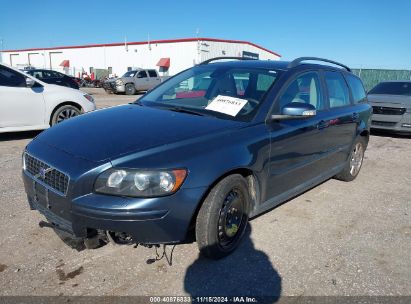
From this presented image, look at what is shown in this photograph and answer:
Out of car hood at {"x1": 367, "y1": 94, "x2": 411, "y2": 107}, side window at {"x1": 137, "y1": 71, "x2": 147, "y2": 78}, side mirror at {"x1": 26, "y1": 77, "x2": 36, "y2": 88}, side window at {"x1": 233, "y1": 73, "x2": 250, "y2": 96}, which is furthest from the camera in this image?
side window at {"x1": 137, "y1": 71, "x2": 147, "y2": 78}

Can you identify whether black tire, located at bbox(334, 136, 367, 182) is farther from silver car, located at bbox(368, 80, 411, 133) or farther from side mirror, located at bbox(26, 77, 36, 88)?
side mirror, located at bbox(26, 77, 36, 88)

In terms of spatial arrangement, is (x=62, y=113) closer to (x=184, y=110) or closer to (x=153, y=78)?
(x=184, y=110)

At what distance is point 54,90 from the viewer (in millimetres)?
7453

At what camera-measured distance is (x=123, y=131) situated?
298 cm

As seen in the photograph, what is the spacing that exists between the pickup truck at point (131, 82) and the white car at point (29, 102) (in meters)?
17.1

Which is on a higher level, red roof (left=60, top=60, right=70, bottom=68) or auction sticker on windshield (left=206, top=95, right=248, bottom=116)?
red roof (left=60, top=60, right=70, bottom=68)

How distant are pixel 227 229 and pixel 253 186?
1.47 feet

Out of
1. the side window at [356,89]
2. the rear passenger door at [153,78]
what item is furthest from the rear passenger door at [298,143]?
the rear passenger door at [153,78]

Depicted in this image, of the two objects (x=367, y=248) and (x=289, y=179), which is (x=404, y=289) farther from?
(x=289, y=179)

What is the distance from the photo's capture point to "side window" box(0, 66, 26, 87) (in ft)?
22.6

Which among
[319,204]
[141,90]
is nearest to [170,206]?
[319,204]

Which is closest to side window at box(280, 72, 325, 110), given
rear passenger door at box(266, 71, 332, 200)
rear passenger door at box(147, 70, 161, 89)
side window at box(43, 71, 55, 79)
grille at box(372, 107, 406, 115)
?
rear passenger door at box(266, 71, 332, 200)

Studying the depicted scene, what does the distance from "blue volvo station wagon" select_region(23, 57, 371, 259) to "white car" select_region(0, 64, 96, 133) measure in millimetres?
3920

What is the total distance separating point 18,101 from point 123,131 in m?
5.00
